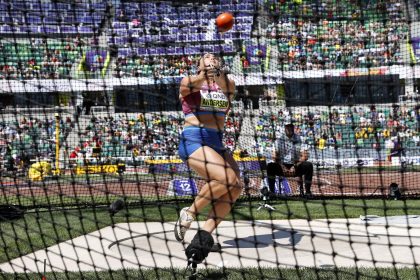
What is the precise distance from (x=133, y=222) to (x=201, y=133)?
3.46 meters

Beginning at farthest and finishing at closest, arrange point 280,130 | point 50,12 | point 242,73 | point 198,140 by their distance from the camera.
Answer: point 280,130 < point 242,73 < point 50,12 < point 198,140

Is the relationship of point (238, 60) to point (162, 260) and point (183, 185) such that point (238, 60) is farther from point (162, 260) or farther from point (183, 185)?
point (162, 260)

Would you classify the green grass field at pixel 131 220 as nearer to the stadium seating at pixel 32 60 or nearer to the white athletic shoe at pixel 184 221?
the white athletic shoe at pixel 184 221

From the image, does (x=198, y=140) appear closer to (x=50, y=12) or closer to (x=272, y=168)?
(x=50, y=12)

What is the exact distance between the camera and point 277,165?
1095 cm

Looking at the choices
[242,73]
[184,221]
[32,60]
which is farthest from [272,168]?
[184,221]

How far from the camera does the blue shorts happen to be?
17.6ft

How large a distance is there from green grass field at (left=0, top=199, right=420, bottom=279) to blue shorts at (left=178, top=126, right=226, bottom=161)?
0.50m

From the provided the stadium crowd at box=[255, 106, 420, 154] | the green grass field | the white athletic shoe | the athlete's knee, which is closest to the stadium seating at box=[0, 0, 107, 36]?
the green grass field

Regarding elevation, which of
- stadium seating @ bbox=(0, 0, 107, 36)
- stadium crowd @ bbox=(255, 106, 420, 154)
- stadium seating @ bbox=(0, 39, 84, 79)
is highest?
stadium seating @ bbox=(0, 0, 107, 36)

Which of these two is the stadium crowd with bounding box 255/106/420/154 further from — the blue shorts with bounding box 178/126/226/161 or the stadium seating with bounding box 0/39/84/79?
the blue shorts with bounding box 178/126/226/161

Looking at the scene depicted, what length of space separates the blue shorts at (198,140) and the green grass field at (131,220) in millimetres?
503

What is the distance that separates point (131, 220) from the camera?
8.66m

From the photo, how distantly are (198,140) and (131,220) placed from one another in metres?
3.58
